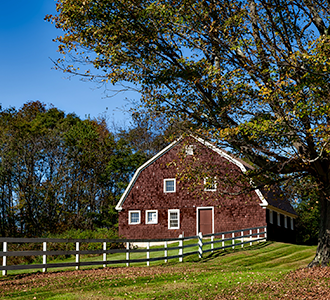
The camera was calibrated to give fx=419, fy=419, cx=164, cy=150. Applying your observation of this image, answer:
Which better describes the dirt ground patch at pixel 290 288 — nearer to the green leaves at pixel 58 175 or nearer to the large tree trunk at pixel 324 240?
the large tree trunk at pixel 324 240

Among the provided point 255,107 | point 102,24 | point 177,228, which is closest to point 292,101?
point 255,107

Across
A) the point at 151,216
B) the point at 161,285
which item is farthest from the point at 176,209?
the point at 161,285

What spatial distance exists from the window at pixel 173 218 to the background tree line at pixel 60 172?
928 centimetres

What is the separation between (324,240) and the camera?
50.0ft

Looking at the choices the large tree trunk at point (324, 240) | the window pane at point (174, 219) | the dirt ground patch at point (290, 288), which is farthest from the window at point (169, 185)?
the dirt ground patch at point (290, 288)

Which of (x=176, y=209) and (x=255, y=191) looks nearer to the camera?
(x=255, y=191)

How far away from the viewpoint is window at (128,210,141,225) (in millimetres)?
33062

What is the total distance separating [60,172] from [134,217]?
41.1 ft

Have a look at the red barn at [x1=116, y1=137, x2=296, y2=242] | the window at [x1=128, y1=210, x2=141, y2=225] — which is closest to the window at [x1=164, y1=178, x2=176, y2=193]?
the red barn at [x1=116, y1=137, x2=296, y2=242]

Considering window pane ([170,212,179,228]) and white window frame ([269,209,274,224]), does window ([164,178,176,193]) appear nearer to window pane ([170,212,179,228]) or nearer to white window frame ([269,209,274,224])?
window pane ([170,212,179,228])

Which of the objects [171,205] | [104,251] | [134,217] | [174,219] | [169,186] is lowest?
[104,251]

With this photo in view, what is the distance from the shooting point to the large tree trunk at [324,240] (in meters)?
15.0

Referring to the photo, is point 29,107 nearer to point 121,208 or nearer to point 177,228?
point 121,208

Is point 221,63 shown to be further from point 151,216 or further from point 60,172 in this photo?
point 60,172
